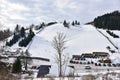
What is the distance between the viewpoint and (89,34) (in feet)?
427

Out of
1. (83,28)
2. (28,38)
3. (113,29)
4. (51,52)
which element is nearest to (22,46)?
(28,38)

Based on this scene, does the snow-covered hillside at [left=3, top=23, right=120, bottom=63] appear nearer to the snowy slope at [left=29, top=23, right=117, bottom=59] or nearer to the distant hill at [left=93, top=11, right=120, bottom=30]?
the snowy slope at [left=29, top=23, right=117, bottom=59]

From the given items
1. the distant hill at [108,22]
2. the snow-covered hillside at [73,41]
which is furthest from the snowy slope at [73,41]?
the distant hill at [108,22]

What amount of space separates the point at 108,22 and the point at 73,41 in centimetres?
3872

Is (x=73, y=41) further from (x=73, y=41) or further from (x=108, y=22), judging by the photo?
(x=108, y=22)

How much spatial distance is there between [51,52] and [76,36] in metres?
25.0

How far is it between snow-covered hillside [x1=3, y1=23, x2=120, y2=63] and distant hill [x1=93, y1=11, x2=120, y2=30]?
11557 mm

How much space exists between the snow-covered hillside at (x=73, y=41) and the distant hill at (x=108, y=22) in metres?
11.6

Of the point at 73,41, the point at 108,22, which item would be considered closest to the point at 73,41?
the point at 73,41

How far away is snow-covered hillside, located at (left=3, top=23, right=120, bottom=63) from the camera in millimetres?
111375

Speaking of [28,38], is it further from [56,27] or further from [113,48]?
[113,48]

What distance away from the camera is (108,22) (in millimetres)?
155250

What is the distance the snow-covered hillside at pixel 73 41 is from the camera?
111375mm

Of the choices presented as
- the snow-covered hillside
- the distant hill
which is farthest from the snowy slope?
the distant hill
